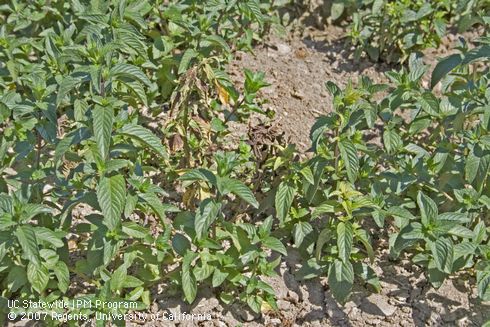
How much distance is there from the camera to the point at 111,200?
3523mm

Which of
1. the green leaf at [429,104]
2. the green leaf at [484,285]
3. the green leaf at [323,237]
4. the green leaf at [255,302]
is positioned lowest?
the green leaf at [255,302]

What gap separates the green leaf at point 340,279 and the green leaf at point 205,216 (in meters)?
0.81

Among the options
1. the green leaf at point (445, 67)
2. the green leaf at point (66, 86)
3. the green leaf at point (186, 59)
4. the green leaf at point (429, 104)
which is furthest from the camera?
the green leaf at point (186, 59)

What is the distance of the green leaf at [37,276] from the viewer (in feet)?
12.2

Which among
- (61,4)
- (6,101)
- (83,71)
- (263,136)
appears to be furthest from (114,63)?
(61,4)

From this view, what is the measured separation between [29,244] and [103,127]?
668 millimetres

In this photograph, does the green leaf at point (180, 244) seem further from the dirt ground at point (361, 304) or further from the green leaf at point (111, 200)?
the green leaf at point (111, 200)

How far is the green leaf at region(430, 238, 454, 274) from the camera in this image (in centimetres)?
388

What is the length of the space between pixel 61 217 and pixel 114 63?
89cm

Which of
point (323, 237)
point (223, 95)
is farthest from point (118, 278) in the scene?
point (223, 95)

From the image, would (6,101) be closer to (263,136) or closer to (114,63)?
(114,63)

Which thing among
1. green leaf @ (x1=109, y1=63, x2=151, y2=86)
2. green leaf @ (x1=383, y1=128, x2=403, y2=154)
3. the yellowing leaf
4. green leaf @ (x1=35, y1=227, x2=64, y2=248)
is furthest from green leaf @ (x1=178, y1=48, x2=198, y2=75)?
green leaf @ (x1=35, y1=227, x2=64, y2=248)

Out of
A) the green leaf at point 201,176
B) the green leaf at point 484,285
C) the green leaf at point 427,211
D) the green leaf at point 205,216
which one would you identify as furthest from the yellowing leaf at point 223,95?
the green leaf at point 484,285

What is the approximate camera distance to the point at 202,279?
391 centimetres
